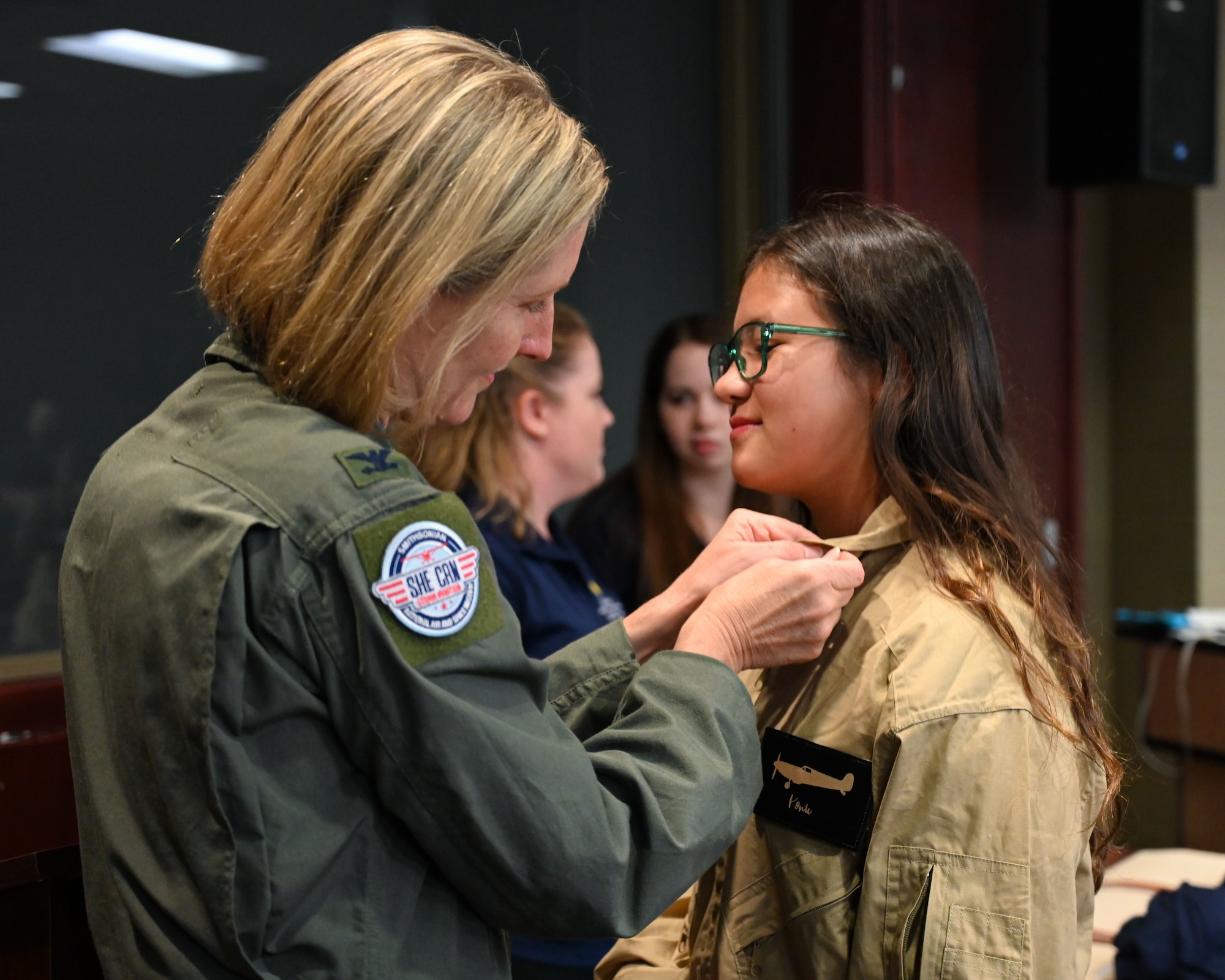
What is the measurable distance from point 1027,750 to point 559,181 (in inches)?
28.5

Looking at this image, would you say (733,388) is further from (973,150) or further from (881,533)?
(973,150)

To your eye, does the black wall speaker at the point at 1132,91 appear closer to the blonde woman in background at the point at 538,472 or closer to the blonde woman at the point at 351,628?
the blonde woman in background at the point at 538,472

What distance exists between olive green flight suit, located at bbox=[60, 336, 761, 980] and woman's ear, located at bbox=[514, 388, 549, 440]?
1303 millimetres

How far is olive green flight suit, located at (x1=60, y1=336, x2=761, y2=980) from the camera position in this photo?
81 centimetres

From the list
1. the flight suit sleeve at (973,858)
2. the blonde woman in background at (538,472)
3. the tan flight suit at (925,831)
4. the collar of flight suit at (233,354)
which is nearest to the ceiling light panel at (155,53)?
the blonde woman in background at (538,472)

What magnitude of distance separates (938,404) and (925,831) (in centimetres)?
49

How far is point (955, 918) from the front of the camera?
1.12 meters

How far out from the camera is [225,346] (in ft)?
3.12

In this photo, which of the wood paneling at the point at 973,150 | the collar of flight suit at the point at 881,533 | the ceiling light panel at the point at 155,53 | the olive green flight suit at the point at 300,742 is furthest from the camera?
the wood paneling at the point at 973,150

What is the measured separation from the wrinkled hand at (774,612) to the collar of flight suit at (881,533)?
12cm

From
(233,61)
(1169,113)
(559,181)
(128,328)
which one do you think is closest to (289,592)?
(559,181)

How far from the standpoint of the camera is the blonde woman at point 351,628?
2.67 feet

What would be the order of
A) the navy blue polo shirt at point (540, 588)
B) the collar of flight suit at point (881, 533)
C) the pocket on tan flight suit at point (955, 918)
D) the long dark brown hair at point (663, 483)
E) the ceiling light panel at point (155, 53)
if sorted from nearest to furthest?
the pocket on tan flight suit at point (955, 918)
the collar of flight suit at point (881, 533)
the navy blue polo shirt at point (540, 588)
the ceiling light panel at point (155, 53)
the long dark brown hair at point (663, 483)

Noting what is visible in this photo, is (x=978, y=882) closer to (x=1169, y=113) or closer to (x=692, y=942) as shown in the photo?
(x=692, y=942)
